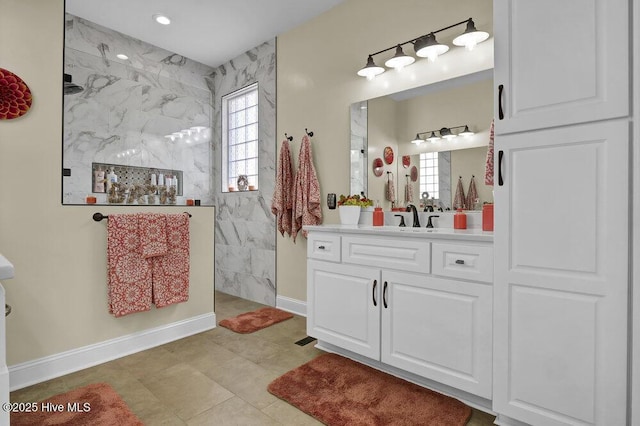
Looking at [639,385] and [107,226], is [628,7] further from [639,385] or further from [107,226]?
[107,226]

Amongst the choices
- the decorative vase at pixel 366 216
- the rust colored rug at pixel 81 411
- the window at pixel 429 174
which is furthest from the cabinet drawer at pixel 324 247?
the rust colored rug at pixel 81 411

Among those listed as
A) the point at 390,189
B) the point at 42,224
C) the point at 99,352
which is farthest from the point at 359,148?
the point at 99,352

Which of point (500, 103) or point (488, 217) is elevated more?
point (500, 103)

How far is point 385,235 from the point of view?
214cm

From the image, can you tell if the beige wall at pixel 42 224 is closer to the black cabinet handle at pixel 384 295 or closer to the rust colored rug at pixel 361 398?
the rust colored rug at pixel 361 398

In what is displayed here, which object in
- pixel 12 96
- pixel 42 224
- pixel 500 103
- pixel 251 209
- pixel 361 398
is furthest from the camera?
pixel 251 209

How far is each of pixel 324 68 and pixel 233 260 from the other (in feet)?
8.45

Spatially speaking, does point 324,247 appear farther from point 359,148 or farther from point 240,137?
point 240,137

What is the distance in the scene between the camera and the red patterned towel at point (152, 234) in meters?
2.53

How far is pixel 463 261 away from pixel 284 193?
2.11 meters

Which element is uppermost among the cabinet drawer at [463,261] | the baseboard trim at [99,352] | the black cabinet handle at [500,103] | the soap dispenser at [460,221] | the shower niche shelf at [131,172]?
the black cabinet handle at [500,103]

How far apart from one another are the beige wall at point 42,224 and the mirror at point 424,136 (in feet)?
6.82

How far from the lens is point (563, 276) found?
1496 mm

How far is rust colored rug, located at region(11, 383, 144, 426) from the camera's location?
5.69ft
